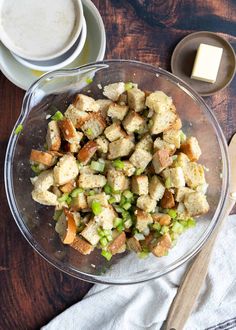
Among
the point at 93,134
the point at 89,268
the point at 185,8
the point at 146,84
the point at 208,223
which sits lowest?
the point at 89,268

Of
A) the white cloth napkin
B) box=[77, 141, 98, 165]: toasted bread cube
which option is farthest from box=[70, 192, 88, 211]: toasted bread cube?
the white cloth napkin

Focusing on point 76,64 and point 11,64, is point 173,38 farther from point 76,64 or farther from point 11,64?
point 11,64

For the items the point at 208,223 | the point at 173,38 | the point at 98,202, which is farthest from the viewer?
the point at 173,38

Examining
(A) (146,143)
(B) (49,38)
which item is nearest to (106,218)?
(A) (146,143)

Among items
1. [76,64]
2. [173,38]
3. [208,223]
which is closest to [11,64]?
[76,64]

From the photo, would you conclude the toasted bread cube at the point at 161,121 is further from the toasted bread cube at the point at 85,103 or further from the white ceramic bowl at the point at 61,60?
the white ceramic bowl at the point at 61,60

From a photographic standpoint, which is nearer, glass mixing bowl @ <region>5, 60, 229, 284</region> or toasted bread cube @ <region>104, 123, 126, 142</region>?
toasted bread cube @ <region>104, 123, 126, 142</region>

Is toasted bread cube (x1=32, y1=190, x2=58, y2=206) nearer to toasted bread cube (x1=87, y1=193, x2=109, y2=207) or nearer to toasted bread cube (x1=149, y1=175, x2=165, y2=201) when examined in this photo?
toasted bread cube (x1=87, y1=193, x2=109, y2=207)
